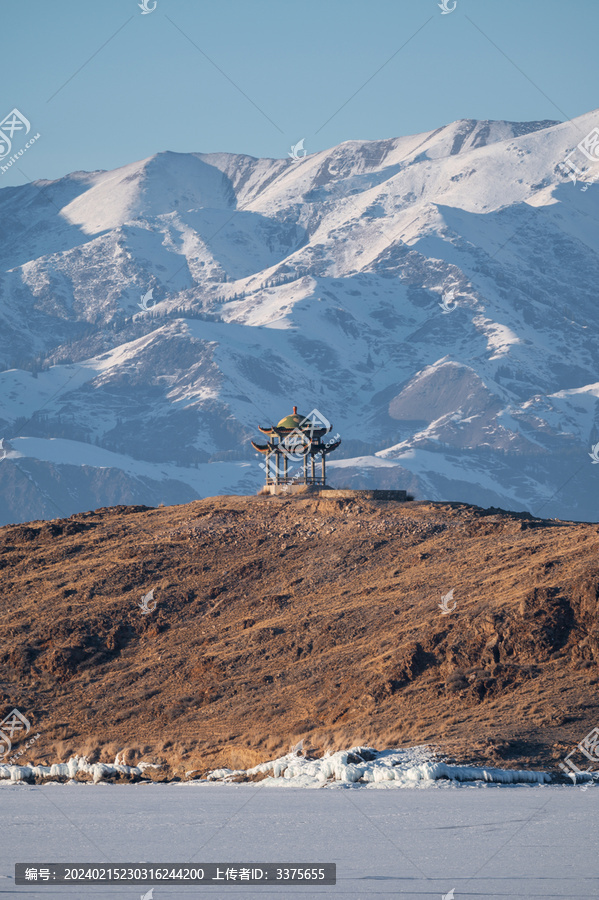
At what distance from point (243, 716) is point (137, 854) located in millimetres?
23723

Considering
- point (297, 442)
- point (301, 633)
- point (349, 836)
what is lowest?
point (349, 836)

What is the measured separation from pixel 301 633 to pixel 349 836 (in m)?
27.5

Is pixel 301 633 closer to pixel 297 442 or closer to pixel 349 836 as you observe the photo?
pixel 297 442

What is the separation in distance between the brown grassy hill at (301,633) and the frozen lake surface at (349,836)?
7082mm

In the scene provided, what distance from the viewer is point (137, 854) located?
23.0 metres

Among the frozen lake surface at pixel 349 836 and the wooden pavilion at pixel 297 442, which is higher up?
the wooden pavilion at pixel 297 442

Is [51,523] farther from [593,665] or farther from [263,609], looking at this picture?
[593,665]

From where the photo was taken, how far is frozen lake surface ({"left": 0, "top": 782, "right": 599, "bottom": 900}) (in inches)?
818

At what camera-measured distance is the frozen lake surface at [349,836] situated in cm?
2077

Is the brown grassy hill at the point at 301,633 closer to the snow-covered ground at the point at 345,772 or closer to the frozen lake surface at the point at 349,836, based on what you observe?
the snow-covered ground at the point at 345,772

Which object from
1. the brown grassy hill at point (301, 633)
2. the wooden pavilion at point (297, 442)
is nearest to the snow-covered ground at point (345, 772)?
the brown grassy hill at point (301, 633)

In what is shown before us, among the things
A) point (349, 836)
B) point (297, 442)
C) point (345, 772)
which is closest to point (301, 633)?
point (345, 772)

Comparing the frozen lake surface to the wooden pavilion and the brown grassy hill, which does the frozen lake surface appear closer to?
the brown grassy hill

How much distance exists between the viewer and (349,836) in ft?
81.5
